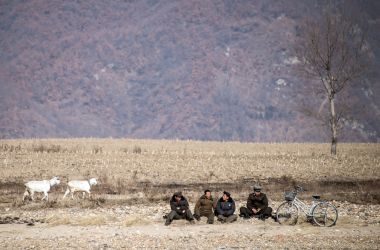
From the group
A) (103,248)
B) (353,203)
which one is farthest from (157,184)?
(103,248)

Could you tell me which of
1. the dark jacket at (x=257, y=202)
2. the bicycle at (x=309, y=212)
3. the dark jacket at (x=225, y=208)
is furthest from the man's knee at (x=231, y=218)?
the bicycle at (x=309, y=212)

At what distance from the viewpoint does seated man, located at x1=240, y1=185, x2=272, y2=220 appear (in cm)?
2367

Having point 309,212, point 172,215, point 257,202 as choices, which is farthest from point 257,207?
point 172,215

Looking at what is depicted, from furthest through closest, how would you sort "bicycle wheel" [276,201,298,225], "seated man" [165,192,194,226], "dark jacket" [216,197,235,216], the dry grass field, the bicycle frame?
"dark jacket" [216,197,235,216]
"seated man" [165,192,194,226]
"bicycle wheel" [276,201,298,225]
the bicycle frame
the dry grass field

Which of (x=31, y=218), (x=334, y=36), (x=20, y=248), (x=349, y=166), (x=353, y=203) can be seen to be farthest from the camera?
(x=334, y=36)

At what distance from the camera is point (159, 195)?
31.2 m

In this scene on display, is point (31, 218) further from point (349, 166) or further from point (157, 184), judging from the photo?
point (349, 166)

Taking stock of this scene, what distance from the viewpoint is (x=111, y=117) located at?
642ft

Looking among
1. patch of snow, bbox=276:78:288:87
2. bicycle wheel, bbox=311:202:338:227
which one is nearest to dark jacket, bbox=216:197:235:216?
bicycle wheel, bbox=311:202:338:227

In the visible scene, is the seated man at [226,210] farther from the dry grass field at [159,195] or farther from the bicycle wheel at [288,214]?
the bicycle wheel at [288,214]

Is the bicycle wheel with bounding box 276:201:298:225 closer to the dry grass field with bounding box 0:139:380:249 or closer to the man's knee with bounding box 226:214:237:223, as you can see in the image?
the dry grass field with bounding box 0:139:380:249

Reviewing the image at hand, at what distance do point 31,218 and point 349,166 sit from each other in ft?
96.5

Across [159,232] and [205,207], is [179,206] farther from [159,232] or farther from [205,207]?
[159,232]

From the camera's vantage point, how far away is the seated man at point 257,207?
77.7 feet
